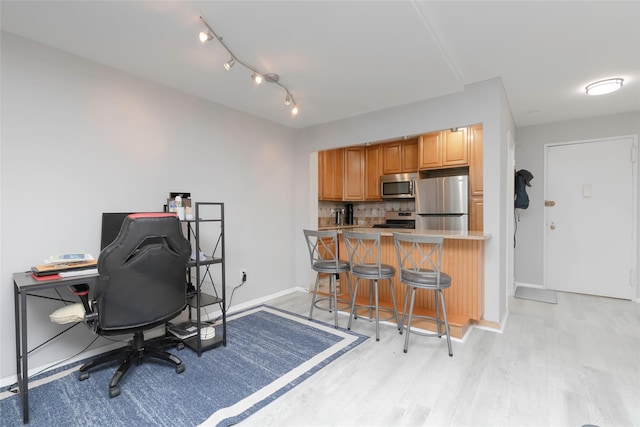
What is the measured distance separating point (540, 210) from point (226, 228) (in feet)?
14.8

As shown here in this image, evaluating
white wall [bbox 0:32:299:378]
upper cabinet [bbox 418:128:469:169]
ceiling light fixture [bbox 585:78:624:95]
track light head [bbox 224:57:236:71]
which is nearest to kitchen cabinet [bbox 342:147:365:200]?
upper cabinet [bbox 418:128:469:169]

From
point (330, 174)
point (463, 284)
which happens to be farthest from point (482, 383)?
point (330, 174)

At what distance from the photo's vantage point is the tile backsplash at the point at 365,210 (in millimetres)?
5227

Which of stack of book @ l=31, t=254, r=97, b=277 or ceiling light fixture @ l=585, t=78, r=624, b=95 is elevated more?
ceiling light fixture @ l=585, t=78, r=624, b=95

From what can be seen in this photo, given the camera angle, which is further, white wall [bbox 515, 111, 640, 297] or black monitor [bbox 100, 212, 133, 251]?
white wall [bbox 515, 111, 640, 297]

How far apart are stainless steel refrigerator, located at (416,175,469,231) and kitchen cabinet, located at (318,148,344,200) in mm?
1391

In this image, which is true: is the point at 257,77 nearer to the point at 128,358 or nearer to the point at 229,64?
the point at 229,64

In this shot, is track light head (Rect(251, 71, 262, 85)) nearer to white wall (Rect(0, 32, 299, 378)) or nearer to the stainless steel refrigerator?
white wall (Rect(0, 32, 299, 378))

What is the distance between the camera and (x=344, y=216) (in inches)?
227

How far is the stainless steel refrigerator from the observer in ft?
13.1

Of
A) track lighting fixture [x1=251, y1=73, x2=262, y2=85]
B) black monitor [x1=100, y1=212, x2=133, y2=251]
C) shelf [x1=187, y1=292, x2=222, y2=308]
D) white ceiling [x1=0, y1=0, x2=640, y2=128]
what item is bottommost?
shelf [x1=187, y1=292, x2=222, y2=308]

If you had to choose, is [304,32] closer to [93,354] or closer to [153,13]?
[153,13]

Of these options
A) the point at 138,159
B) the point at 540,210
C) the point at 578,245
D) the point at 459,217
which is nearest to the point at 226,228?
the point at 138,159

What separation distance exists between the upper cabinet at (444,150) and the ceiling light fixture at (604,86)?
4.28 feet
